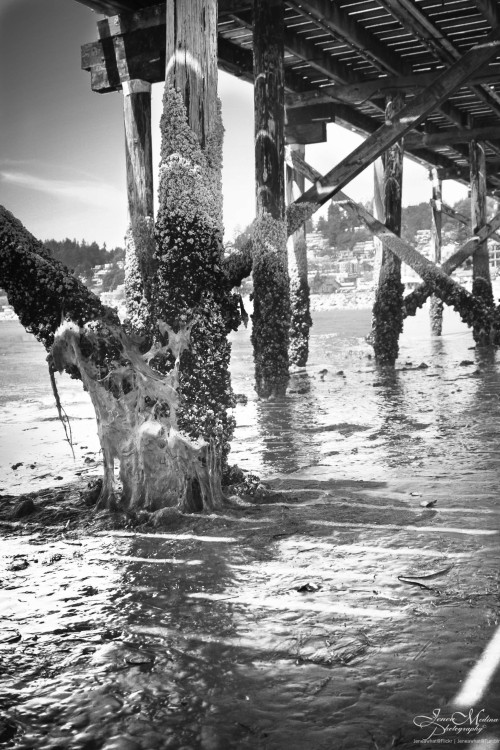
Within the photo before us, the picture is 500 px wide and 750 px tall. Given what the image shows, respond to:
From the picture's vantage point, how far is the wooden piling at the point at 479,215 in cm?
1369

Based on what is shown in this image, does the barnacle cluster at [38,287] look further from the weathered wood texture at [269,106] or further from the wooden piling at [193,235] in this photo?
the weathered wood texture at [269,106]

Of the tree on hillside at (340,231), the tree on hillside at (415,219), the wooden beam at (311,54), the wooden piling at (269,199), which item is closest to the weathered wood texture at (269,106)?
the wooden piling at (269,199)

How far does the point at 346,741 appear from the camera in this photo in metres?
2.08

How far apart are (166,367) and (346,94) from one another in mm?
6910

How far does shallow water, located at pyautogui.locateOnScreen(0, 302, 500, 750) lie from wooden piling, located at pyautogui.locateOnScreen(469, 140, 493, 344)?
9161 millimetres

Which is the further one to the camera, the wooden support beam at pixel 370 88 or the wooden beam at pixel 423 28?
the wooden support beam at pixel 370 88

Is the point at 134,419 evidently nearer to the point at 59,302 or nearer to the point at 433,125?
the point at 59,302

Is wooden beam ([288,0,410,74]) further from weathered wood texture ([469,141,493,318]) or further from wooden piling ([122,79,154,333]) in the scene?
weathered wood texture ([469,141,493,318])

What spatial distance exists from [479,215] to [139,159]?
26.3ft

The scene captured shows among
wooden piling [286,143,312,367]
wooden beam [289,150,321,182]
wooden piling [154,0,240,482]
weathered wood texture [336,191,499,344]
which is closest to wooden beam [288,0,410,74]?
wooden beam [289,150,321,182]

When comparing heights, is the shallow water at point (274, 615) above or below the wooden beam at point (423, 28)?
below

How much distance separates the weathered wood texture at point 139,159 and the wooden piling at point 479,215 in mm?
7361

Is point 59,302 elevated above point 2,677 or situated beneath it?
elevated above

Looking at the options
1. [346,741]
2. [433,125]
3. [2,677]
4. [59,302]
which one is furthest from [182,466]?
Result: [433,125]
